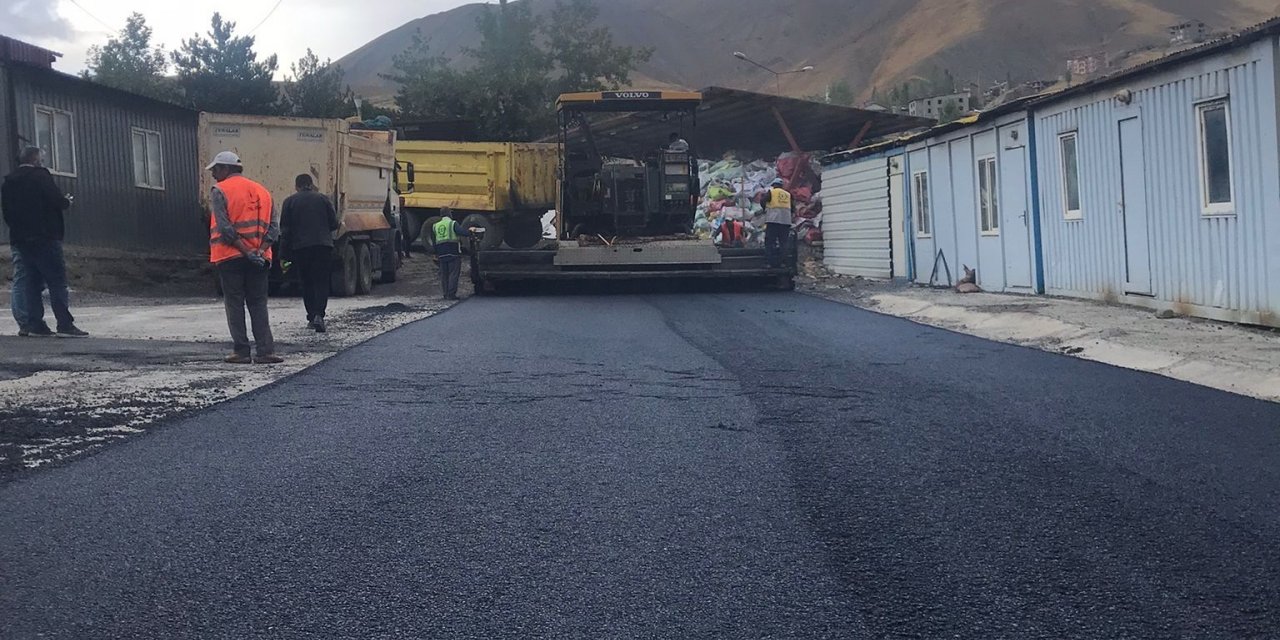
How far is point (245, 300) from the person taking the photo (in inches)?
416

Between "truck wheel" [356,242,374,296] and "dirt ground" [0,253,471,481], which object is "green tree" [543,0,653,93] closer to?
"truck wheel" [356,242,374,296]

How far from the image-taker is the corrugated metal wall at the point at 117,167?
854 inches

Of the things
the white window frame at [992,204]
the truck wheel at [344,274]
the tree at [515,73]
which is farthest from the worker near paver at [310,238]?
the tree at [515,73]

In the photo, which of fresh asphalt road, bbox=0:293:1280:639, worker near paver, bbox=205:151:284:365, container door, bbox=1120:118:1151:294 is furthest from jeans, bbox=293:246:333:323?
container door, bbox=1120:118:1151:294

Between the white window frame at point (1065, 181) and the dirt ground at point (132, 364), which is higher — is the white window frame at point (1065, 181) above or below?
above

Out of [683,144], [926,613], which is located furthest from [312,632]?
[683,144]

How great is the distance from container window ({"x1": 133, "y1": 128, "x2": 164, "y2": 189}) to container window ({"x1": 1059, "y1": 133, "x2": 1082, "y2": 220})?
16569mm

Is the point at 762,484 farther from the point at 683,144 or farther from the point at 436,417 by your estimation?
the point at 683,144

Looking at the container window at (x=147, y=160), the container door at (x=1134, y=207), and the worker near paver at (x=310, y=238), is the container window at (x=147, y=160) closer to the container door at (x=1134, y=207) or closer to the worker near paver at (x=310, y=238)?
the worker near paver at (x=310, y=238)

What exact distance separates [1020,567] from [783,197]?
17.1 metres

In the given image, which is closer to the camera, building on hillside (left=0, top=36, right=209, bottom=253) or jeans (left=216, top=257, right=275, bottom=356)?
jeans (left=216, top=257, right=275, bottom=356)

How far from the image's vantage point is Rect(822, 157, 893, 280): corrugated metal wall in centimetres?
2411

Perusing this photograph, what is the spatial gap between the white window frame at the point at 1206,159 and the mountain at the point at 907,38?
7830 cm

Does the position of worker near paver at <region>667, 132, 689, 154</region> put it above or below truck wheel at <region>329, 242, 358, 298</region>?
above
